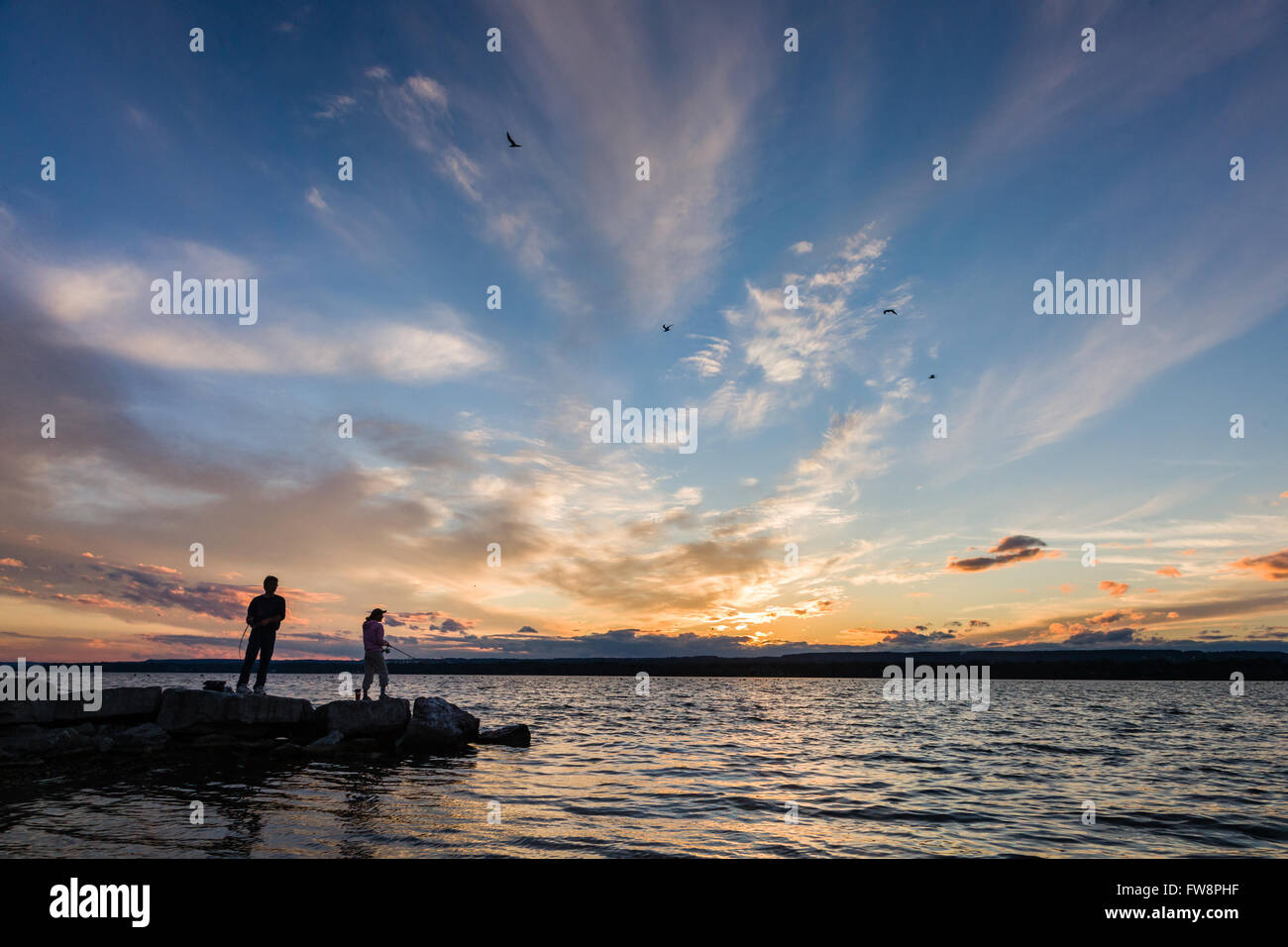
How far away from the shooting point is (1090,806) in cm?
1581

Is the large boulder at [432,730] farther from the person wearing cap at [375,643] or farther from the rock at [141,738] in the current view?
the rock at [141,738]

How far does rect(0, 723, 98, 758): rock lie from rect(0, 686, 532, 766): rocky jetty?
0.9 inches

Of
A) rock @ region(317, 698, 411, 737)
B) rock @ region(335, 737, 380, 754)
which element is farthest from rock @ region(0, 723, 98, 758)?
rock @ region(335, 737, 380, 754)

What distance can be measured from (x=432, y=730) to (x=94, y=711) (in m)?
10.1

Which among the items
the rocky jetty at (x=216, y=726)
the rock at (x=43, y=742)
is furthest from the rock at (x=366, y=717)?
the rock at (x=43, y=742)

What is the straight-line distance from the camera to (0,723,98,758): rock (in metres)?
18.1

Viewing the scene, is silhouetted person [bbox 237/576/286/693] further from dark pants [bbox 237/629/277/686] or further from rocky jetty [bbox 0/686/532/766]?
rocky jetty [bbox 0/686/532/766]

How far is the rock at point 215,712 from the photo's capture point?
66.6 ft

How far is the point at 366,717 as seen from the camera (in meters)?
22.8

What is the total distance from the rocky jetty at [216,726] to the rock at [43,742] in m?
0.02

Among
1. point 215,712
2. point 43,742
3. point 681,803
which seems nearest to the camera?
point 681,803

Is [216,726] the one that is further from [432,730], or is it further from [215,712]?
[432,730]

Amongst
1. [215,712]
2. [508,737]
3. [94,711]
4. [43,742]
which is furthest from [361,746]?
[43,742]
